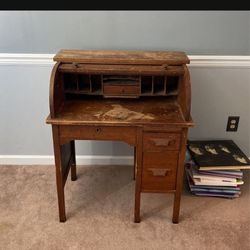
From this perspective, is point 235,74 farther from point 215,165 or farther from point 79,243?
point 79,243

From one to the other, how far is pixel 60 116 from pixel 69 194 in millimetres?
665

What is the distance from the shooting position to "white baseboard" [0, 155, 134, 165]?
2105 mm

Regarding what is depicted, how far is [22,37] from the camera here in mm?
1780

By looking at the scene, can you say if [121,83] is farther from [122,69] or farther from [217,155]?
[217,155]

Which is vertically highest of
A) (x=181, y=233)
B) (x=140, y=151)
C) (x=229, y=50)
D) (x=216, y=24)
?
(x=216, y=24)

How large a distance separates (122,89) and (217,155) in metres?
0.80

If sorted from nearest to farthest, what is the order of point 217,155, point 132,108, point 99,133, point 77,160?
point 99,133 < point 132,108 < point 217,155 < point 77,160

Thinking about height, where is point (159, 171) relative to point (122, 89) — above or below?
below

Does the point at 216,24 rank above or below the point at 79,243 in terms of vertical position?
above

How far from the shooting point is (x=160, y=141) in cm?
140

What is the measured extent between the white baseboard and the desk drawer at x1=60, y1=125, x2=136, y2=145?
0.71 meters

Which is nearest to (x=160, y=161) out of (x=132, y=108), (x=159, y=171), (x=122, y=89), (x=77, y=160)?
(x=159, y=171)

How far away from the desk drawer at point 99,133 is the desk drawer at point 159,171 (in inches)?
5.8

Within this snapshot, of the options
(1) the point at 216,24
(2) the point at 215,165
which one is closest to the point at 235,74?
(1) the point at 216,24
